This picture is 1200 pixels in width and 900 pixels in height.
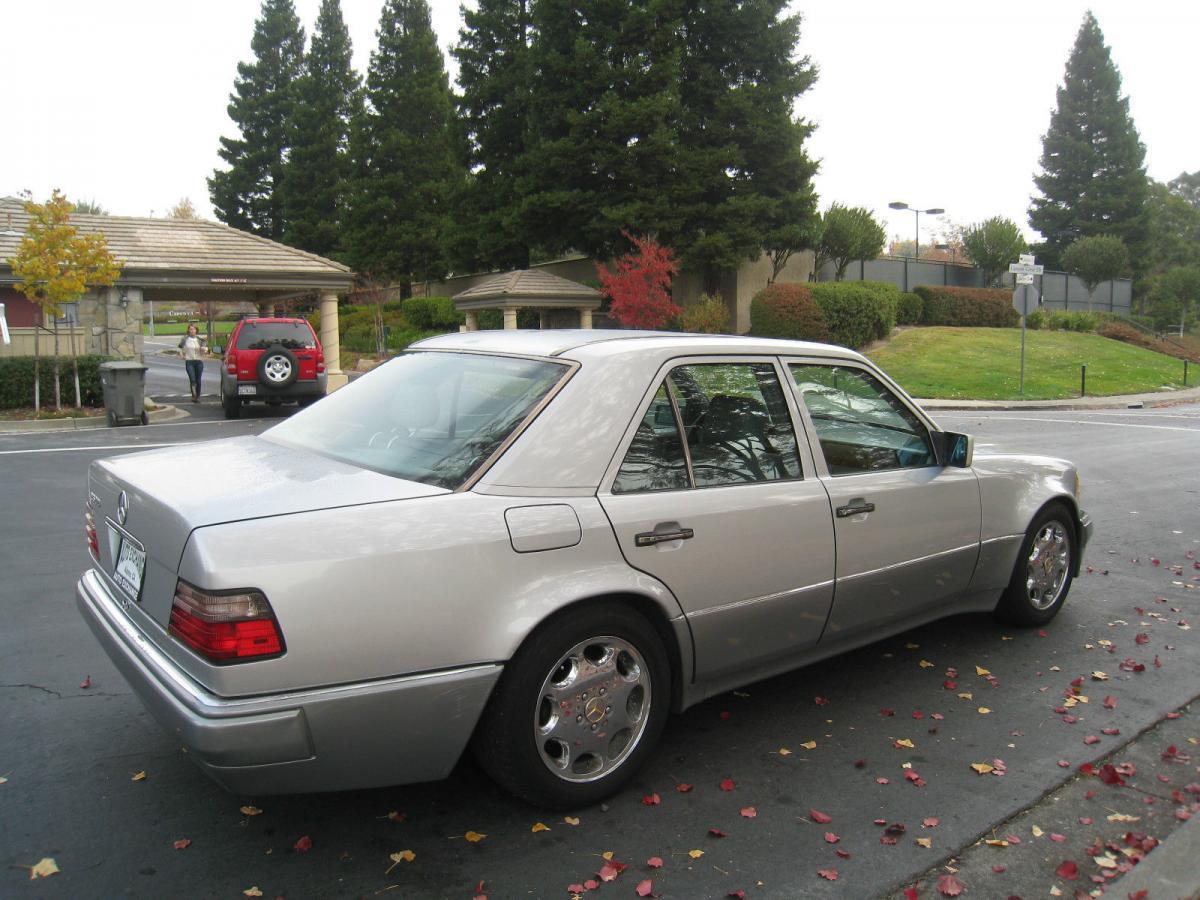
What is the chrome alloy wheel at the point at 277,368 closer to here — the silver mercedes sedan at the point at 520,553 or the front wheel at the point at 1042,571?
the silver mercedes sedan at the point at 520,553

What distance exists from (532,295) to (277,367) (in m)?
14.0

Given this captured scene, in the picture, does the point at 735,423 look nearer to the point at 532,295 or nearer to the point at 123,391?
the point at 123,391

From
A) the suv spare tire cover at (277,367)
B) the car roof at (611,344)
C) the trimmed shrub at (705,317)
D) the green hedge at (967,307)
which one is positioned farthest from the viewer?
the green hedge at (967,307)

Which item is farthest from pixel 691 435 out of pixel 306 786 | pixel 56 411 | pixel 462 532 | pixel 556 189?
pixel 556 189

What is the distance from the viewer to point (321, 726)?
2717mm

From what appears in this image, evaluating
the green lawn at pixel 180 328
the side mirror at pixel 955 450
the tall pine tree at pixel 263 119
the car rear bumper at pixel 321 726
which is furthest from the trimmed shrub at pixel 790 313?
the green lawn at pixel 180 328

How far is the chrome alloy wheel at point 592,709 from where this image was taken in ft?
10.4

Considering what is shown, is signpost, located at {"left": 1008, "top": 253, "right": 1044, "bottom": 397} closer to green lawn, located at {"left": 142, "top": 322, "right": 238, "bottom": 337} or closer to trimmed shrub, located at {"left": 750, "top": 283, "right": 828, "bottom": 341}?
trimmed shrub, located at {"left": 750, "top": 283, "right": 828, "bottom": 341}

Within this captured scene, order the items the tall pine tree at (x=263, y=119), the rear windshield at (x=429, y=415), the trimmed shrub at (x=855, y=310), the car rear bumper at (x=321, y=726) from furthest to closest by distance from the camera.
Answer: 1. the tall pine tree at (x=263, y=119)
2. the trimmed shrub at (x=855, y=310)
3. the rear windshield at (x=429, y=415)
4. the car rear bumper at (x=321, y=726)

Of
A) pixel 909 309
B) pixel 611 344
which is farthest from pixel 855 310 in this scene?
pixel 611 344

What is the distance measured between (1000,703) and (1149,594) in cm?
258

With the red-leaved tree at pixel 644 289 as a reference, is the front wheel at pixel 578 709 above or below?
below

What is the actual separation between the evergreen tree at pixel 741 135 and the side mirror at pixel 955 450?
26.6 m

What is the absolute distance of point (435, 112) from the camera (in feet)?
149
